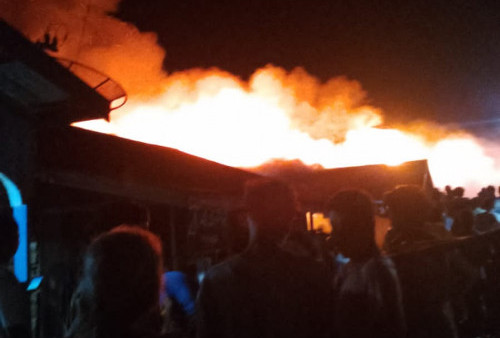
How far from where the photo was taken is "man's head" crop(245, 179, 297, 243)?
2.35 metres

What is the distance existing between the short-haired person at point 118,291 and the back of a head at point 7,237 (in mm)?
942

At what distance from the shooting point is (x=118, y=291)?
6.02 feet

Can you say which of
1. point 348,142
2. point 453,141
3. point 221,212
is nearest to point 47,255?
point 221,212

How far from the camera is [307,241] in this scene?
476 centimetres

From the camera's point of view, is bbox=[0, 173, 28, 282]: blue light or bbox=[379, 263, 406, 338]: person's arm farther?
bbox=[0, 173, 28, 282]: blue light

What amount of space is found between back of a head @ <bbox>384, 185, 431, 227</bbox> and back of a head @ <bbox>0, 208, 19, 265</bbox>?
2.30m

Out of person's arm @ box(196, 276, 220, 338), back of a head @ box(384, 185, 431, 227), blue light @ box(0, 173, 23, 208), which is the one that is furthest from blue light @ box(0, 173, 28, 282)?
back of a head @ box(384, 185, 431, 227)

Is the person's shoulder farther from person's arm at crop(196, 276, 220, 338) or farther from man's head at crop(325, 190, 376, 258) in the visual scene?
man's head at crop(325, 190, 376, 258)

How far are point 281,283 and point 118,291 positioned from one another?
0.84 m

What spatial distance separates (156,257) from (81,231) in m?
5.27

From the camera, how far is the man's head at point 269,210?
2346mm

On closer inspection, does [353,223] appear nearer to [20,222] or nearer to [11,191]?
[20,222]

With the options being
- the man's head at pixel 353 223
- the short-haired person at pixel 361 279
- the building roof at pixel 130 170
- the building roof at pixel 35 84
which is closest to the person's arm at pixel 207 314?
the short-haired person at pixel 361 279

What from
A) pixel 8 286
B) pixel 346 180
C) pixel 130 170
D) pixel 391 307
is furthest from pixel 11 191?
pixel 346 180
